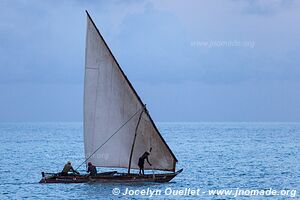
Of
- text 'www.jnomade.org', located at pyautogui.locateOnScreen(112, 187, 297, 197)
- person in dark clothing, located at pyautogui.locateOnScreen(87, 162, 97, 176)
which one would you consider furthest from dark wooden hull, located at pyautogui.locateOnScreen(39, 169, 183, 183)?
text 'www.jnomade.org', located at pyautogui.locateOnScreen(112, 187, 297, 197)

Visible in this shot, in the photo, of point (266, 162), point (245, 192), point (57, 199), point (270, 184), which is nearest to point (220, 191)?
point (245, 192)

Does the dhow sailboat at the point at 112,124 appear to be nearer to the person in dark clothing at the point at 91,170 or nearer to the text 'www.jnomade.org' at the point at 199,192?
the person in dark clothing at the point at 91,170

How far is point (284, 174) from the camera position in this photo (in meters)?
65.5

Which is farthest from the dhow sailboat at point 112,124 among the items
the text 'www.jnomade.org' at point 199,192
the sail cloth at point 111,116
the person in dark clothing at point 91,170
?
the text 'www.jnomade.org' at point 199,192

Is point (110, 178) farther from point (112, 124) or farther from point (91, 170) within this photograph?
point (112, 124)

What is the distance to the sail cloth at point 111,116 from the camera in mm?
48812

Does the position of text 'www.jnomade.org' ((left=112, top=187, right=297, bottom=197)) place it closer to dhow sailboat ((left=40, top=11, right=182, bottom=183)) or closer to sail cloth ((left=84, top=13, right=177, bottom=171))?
dhow sailboat ((left=40, top=11, right=182, bottom=183))

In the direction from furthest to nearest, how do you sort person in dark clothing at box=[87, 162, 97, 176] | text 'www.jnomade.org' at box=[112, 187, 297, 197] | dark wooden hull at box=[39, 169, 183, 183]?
1. person in dark clothing at box=[87, 162, 97, 176]
2. dark wooden hull at box=[39, 169, 183, 183]
3. text 'www.jnomade.org' at box=[112, 187, 297, 197]

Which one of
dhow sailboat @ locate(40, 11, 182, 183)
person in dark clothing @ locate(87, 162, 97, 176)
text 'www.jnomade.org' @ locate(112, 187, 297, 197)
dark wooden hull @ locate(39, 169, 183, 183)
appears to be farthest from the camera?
dhow sailboat @ locate(40, 11, 182, 183)

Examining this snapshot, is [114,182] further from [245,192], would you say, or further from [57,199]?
[245,192]

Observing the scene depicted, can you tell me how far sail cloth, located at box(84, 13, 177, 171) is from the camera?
Answer: 160 ft

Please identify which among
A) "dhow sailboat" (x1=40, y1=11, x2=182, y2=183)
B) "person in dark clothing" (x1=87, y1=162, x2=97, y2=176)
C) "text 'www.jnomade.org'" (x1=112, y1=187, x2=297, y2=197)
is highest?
"dhow sailboat" (x1=40, y1=11, x2=182, y2=183)

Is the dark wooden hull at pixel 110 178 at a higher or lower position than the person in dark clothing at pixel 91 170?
lower

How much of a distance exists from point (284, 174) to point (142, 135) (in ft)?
69.0
